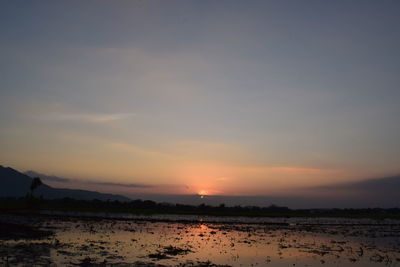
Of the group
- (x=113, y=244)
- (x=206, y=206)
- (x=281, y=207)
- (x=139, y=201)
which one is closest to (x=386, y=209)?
(x=281, y=207)

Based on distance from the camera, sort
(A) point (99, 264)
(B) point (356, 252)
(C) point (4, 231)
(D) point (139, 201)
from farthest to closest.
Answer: (D) point (139, 201) → (C) point (4, 231) → (B) point (356, 252) → (A) point (99, 264)

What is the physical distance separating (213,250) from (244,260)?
14.8ft

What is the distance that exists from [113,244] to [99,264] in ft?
31.3

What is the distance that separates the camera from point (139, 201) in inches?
6191

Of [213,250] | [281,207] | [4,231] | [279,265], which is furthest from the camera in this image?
[281,207]

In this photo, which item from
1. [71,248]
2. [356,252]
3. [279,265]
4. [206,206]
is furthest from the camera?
[206,206]

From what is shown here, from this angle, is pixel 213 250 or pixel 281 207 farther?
pixel 281 207

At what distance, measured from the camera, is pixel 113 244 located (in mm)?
27750

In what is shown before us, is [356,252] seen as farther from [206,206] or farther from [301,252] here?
[206,206]

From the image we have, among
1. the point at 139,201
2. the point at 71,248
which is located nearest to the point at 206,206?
the point at 139,201

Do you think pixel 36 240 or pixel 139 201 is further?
pixel 139 201

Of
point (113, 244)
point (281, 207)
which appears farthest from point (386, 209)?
point (113, 244)

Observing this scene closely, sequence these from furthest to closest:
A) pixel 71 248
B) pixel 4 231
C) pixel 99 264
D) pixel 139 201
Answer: pixel 139 201, pixel 4 231, pixel 71 248, pixel 99 264

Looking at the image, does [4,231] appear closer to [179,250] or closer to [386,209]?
[179,250]
